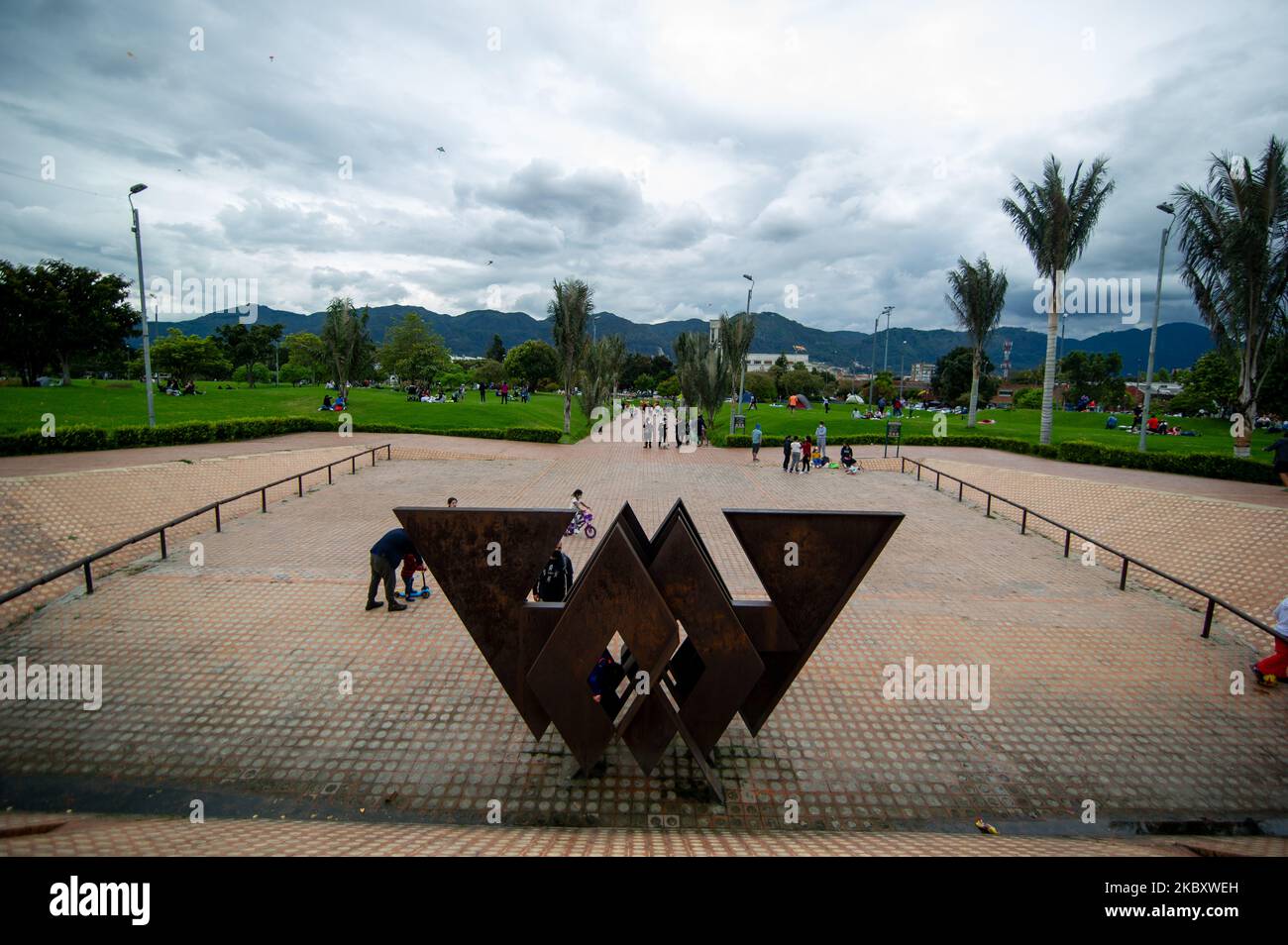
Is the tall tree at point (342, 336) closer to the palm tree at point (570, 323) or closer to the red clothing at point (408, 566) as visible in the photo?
the palm tree at point (570, 323)

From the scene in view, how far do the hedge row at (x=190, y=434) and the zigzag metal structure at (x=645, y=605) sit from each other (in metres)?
20.0

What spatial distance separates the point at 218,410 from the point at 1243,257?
42.6 meters

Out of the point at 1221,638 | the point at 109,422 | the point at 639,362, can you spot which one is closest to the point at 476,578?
the point at 1221,638

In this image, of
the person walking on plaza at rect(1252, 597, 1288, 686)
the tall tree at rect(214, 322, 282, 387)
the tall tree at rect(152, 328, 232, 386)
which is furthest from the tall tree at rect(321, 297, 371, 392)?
the tall tree at rect(214, 322, 282, 387)

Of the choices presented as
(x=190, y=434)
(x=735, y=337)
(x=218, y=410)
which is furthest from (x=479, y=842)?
(x=218, y=410)

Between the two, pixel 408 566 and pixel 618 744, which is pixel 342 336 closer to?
pixel 408 566

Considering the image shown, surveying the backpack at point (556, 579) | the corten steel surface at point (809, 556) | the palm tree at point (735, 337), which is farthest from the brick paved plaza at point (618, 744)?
the palm tree at point (735, 337)

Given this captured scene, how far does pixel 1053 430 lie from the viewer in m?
35.3

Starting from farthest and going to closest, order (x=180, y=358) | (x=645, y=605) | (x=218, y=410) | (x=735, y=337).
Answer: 1. (x=180, y=358)
2. (x=735, y=337)
3. (x=218, y=410)
4. (x=645, y=605)

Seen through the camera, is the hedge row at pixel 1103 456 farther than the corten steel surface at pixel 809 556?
Yes

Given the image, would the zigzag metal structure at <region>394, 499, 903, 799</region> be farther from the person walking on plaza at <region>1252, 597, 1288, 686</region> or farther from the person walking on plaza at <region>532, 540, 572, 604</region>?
the person walking on plaza at <region>1252, 597, 1288, 686</region>

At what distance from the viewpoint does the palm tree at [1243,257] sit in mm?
19938

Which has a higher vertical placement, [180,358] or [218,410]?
[180,358]
